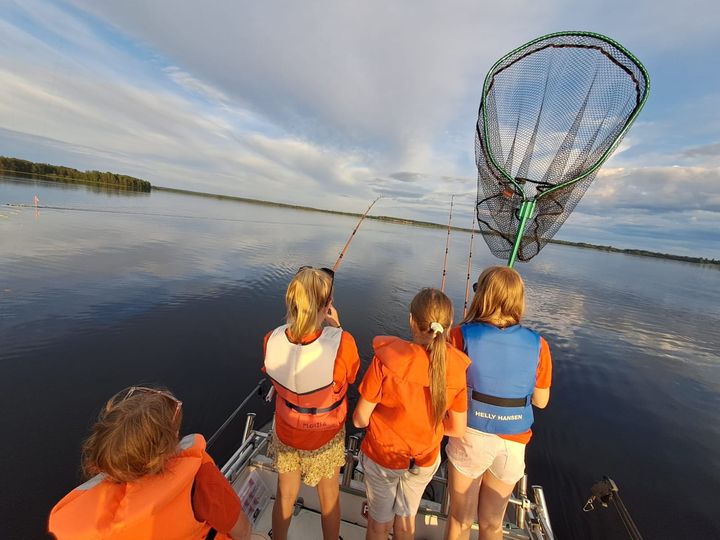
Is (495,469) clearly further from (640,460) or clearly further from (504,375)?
(640,460)

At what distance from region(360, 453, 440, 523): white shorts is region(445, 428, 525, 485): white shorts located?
250mm

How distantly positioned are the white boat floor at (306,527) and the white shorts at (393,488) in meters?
1.22

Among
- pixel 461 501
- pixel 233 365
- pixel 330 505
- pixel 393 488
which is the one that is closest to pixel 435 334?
pixel 393 488

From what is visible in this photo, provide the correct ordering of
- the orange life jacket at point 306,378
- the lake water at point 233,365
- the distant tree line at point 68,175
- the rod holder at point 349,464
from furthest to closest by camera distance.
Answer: the distant tree line at point 68,175 < the lake water at point 233,365 < the rod holder at point 349,464 < the orange life jacket at point 306,378

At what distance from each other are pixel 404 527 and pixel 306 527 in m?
1.47

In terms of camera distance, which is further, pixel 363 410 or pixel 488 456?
pixel 488 456

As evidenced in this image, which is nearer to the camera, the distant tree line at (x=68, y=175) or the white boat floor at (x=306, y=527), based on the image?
the white boat floor at (x=306, y=527)

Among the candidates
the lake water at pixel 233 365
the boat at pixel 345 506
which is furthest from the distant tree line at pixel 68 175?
the boat at pixel 345 506

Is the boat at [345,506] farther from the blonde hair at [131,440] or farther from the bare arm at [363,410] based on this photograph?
the blonde hair at [131,440]

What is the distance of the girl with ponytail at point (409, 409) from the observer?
2314 mm

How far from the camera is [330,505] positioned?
2.86 meters

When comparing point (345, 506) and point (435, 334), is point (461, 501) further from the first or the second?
point (435, 334)

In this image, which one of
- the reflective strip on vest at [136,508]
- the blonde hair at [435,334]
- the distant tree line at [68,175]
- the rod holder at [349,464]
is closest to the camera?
the reflective strip on vest at [136,508]

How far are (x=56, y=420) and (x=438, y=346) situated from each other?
819 centimetres
